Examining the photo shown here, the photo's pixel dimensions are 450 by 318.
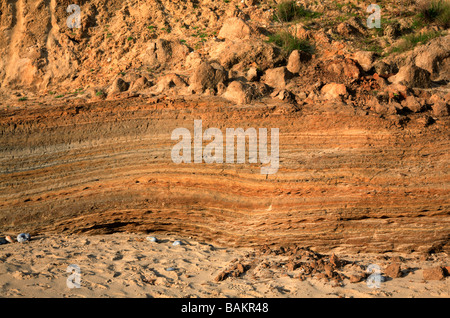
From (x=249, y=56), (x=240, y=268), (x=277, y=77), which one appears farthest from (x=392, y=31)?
(x=240, y=268)

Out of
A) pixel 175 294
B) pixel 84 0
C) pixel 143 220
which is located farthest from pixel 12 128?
pixel 175 294

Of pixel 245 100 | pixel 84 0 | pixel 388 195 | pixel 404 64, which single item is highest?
pixel 84 0

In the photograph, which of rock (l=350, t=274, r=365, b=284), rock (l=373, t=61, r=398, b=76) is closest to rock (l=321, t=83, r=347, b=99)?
rock (l=373, t=61, r=398, b=76)

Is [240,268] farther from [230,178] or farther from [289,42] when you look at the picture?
[289,42]

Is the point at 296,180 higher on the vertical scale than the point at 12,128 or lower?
lower

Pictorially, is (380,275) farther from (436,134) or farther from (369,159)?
(436,134)

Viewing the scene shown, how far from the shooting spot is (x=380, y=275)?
15.0 ft

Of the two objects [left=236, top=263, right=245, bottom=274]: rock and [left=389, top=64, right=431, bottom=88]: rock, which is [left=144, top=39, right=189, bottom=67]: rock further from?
[left=236, top=263, right=245, bottom=274]: rock

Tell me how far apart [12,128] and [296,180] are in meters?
3.93

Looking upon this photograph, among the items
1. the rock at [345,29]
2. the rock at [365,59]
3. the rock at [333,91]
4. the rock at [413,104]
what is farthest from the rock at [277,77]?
the rock at [413,104]

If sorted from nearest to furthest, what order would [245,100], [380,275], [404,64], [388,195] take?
1. [380,275]
2. [388,195]
3. [245,100]
4. [404,64]

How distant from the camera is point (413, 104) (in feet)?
17.7

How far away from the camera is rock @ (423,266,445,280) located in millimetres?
4453

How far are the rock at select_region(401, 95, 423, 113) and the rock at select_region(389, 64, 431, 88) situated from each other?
55 centimetres
